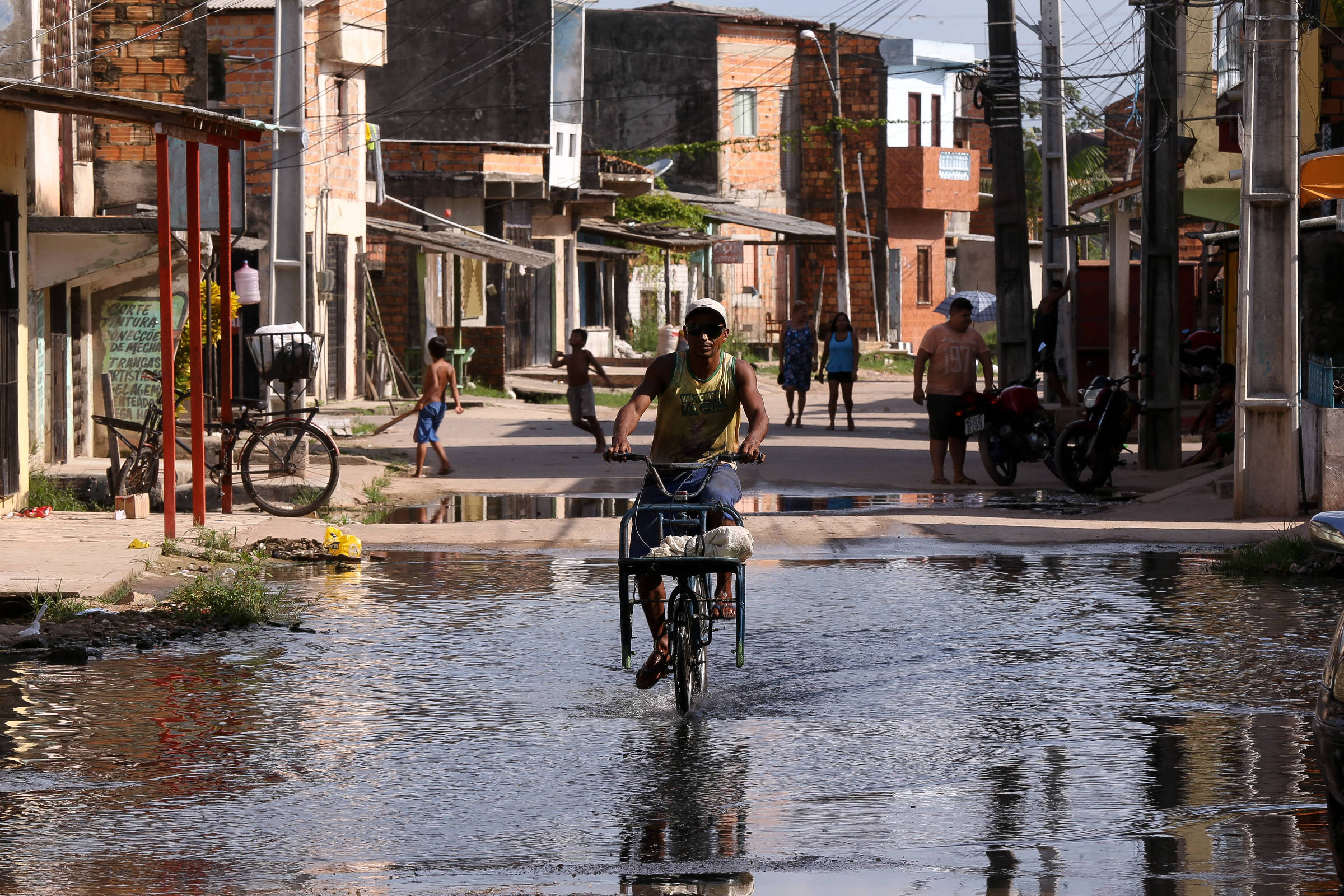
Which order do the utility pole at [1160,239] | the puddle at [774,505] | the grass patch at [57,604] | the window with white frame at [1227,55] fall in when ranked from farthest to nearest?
the window with white frame at [1227,55]
the utility pole at [1160,239]
the puddle at [774,505]
the grass patch at [57,604]

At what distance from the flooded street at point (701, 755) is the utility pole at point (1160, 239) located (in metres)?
8.27

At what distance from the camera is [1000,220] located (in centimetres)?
2280

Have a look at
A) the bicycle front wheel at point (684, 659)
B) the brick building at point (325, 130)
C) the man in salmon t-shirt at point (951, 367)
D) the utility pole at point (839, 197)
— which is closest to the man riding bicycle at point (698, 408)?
the bicycle front wheel at point (684, 659)

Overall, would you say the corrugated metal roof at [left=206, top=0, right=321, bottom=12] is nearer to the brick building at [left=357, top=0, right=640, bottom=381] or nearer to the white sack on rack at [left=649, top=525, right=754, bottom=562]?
the brick building at [left=357, top=0, right=640, bottom=381]

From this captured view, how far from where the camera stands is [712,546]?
7527mm

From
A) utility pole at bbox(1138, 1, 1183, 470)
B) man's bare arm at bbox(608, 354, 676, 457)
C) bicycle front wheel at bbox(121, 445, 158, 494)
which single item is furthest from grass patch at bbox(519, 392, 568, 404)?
man's bare arm at bbox(608, 354, 676, 457)

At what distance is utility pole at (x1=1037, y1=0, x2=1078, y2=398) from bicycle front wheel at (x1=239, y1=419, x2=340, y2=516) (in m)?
13.1

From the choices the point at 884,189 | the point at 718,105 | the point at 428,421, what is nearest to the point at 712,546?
the point at 428,421

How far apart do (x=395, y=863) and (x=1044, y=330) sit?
20.6 m

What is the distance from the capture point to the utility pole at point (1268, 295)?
544 inches

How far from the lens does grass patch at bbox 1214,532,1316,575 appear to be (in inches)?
469

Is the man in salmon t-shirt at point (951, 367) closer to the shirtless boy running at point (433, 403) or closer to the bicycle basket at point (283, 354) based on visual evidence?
the shirtless boy running at point (433, 403)

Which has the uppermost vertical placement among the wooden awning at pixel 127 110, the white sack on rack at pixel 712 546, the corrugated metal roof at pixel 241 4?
the corrugated metal roof at pixel 241 4

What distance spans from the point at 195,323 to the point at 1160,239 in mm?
10427
